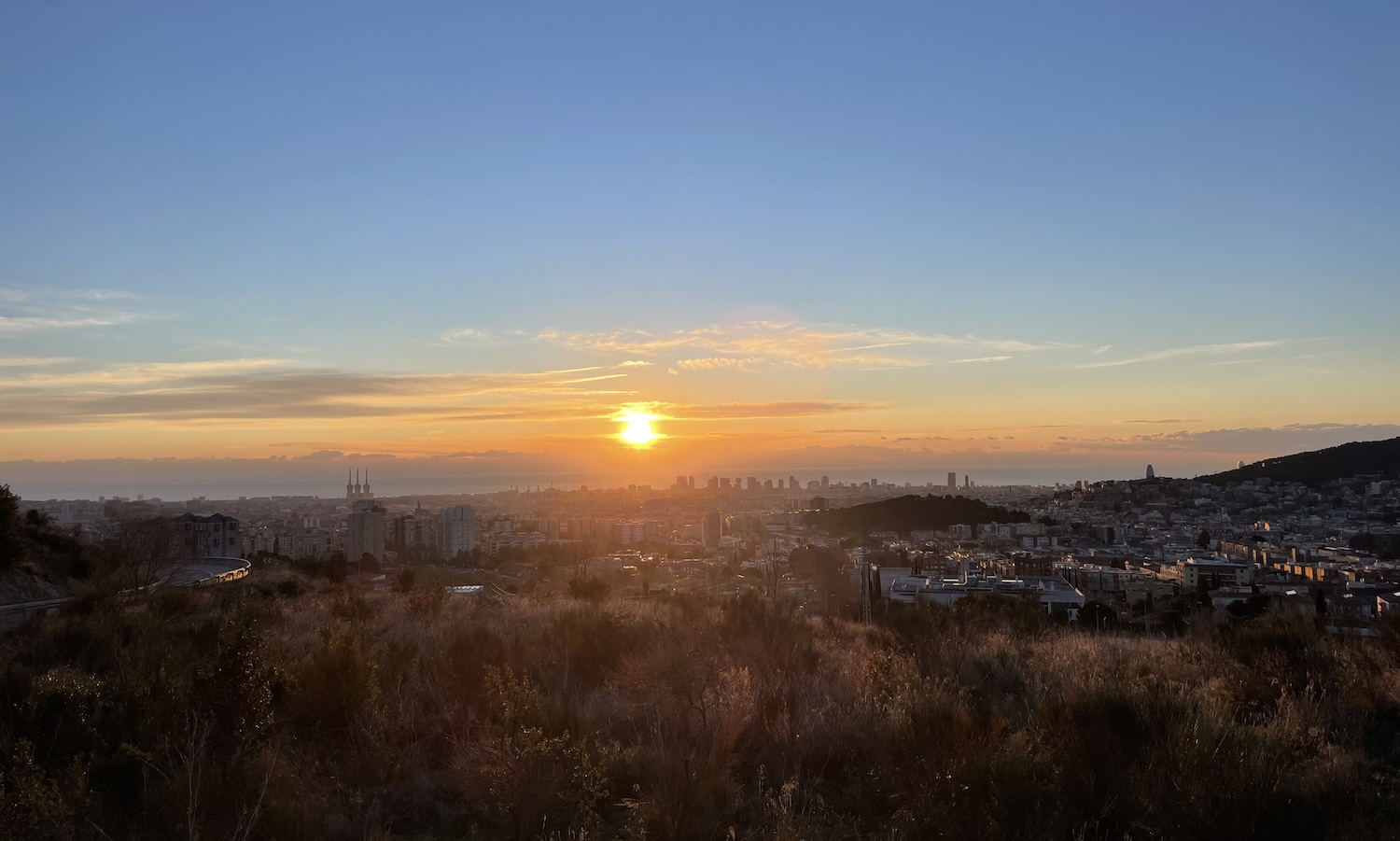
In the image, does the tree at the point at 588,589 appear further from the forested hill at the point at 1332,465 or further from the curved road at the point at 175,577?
the forested hill at the point at 1332,465

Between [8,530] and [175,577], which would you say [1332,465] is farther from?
[8,530]

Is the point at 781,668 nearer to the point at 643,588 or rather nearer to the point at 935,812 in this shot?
the point at 935,812

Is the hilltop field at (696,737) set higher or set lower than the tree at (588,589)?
higher


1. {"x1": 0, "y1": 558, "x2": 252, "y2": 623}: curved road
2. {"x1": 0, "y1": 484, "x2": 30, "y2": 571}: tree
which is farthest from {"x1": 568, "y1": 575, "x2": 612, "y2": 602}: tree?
{"x1": 0, "y1": 484, "x2": 30, "y2": 571}: tree

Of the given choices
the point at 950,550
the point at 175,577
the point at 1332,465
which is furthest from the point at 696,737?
the point at 1332,465

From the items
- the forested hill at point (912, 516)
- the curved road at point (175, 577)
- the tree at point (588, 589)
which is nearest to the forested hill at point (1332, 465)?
the forested hill at point (912, 516)

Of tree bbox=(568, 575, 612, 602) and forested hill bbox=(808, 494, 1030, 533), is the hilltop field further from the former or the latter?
forested hill bbox=(808, 494, 1030, 533)

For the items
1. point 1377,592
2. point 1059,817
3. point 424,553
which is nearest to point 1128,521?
point 1377,592
